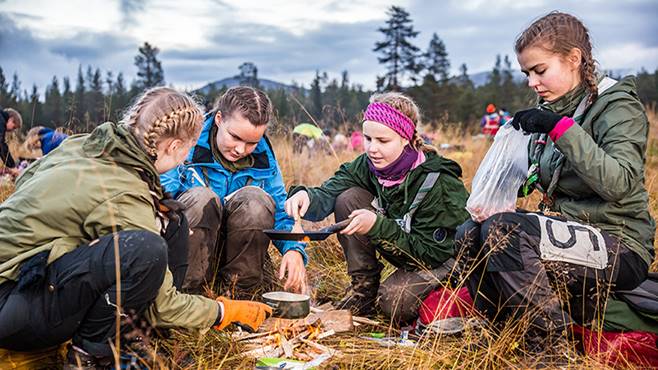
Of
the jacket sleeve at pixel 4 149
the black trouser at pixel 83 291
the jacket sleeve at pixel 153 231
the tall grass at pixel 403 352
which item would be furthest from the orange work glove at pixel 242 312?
the jacket sleeve at pixel 4 149

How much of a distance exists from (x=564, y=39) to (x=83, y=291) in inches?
86.5

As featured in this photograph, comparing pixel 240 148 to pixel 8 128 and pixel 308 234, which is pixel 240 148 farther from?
pixel 8 128

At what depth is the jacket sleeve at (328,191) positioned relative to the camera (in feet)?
10.6

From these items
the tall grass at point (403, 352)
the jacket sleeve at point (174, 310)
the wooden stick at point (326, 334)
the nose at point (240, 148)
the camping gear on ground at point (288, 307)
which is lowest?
the wooden stick at point (326, 334)

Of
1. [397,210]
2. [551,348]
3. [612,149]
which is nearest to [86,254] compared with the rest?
[397,210]

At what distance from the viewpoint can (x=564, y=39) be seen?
2566 millimetres

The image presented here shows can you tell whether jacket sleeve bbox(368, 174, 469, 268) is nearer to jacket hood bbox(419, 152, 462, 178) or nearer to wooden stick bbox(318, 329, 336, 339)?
jacket hood bbox(419, 152, 462, 178)

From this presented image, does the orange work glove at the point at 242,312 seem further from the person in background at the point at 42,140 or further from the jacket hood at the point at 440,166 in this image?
the person in background at the point at 42,140

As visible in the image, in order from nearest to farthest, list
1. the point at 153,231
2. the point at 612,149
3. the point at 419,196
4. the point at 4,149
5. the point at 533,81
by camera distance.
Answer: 1. the point at 153,231
2. the point at 612,149
3. the point at 533,81
4. the point at 419,196
5. the point at 4,149

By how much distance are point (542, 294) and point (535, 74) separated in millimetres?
977

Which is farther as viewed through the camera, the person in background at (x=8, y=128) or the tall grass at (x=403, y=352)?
the person in background at (x=8, y=128)

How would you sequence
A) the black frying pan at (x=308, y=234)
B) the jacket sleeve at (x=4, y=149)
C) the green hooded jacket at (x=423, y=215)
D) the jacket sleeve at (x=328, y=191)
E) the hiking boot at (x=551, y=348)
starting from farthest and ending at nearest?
the jacket sleeve at (x=4, y=149)
the jacket sleeve at (x=328, y=191)
the green hooded jacket at (x=423, y=215)
the black frying pan at (x=308, y=234)
the hiking boot at (x=551, y=348)

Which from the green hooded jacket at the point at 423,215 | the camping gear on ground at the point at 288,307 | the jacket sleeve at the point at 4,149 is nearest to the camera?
the camping gear on ground at the point at 288,307

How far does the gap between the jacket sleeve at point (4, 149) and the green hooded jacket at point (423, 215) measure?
5.68 metres
